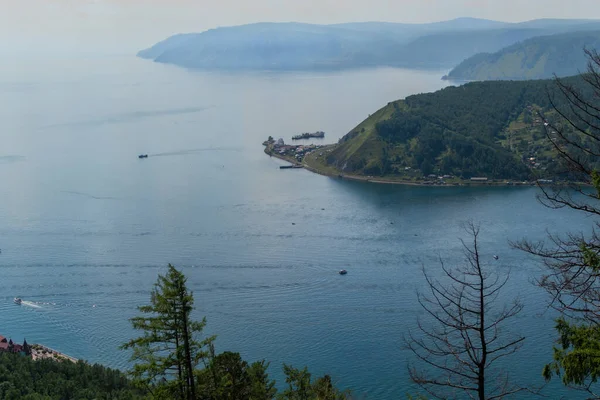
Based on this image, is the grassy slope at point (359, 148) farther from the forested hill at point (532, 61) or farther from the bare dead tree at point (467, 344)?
the forested hill at point (532, 61)

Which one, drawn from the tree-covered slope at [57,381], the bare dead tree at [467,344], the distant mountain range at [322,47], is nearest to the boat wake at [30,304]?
the tree-covered slope at [57,381]

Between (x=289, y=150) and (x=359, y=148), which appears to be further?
(x=289, y=150)

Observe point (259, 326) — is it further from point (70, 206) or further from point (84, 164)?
point (84, 164)

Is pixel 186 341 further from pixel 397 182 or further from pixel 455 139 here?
pixel 455 139

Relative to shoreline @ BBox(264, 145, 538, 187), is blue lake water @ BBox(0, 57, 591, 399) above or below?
below

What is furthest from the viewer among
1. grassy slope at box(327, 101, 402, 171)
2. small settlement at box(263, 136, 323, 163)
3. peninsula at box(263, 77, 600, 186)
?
small settlement at box(263, 136, 323, 163)

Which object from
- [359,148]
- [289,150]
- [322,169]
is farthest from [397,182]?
[289,150]

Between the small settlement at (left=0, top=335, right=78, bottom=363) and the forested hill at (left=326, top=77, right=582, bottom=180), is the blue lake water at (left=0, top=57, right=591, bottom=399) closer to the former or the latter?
the small settlement at (left=0, top=335, right=78, bottom=363)

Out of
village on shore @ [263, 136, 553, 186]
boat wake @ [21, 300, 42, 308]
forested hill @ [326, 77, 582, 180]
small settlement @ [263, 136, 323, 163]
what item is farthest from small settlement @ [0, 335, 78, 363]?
small settlement @ [263, 136, 323, 163]
